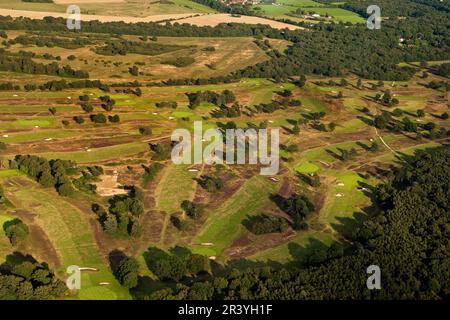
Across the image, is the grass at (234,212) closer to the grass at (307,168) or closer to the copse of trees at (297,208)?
the copse of trees at (297,208)

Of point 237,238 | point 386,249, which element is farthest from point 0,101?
point 386,249

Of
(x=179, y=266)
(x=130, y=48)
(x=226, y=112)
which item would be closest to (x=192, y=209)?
(x=179, y=266)

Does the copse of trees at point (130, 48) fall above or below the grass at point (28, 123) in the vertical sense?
above

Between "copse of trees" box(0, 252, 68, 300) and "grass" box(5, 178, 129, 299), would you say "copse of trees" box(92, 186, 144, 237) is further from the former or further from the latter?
"copse of trees" box(0, 252, 68, 300)

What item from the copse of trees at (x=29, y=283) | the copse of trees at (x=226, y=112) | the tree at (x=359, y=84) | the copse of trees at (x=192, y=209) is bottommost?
the copse of trees at (x=192, y=209)

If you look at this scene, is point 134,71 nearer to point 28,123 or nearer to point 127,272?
point 28,123

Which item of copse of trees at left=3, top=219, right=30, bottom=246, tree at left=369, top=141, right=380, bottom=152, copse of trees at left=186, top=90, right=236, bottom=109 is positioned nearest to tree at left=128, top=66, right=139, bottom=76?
copse of trees at left=186, top=90, right=236, bottom=109

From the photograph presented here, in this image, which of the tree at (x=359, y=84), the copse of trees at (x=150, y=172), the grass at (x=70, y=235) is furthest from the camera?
the tree at (x=359, y=84)

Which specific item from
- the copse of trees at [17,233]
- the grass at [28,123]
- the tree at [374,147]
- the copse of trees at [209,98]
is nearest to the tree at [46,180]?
the copse of trees at [17,233]
